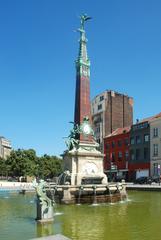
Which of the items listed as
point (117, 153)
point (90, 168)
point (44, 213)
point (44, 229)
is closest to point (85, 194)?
point (90, 168)

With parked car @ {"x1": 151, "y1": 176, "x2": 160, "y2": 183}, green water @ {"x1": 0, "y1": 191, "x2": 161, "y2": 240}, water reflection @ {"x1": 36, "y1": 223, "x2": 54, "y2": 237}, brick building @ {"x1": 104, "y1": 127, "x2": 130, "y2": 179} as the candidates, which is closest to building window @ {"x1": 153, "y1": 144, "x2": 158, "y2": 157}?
parked car @ {"x1": 151, "y1": 176, "x2": 160, "y2": 183}

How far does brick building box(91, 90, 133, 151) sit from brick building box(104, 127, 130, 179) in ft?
11.7

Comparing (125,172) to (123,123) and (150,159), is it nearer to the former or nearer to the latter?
(150,159)

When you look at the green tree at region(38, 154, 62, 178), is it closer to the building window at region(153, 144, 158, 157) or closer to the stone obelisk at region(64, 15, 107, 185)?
the building window at region(153, 144, 158, 157)

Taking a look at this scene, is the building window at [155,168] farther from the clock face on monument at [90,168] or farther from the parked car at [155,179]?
the clock face on monument at [90,168]

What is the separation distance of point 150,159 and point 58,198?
2012 inches

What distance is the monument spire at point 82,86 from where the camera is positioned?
151ft

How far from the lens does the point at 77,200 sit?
117ft

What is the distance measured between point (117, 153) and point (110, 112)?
1296 centimetres

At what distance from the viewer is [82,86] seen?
46.8 metres

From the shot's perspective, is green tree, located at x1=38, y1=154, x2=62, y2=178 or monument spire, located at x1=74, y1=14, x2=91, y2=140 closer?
monument spire, located at x1=74, y1=14, x2=91, y2=140

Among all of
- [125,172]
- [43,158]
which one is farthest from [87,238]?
[43,158]

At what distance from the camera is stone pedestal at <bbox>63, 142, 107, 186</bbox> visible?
41.6 m

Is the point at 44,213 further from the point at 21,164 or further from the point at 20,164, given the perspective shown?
the point at 20,164
